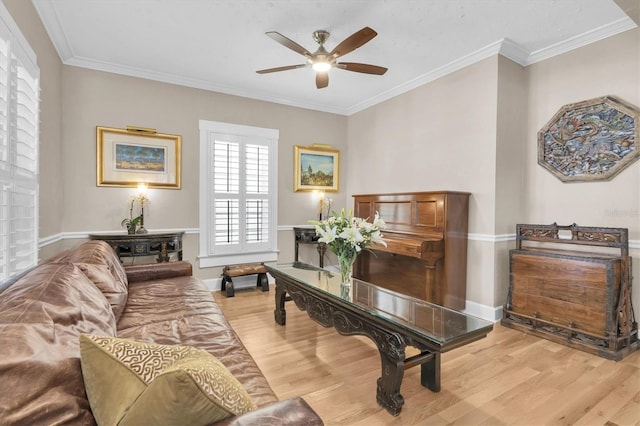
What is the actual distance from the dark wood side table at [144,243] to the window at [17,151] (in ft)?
3.66

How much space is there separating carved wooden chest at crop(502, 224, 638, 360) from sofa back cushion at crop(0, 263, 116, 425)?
11.7ft

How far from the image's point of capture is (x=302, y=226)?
529 centimetres

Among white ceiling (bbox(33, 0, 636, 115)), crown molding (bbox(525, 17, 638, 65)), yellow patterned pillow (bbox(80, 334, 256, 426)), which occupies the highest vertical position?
white ceiling (bbox(33, 0, 636, 115))

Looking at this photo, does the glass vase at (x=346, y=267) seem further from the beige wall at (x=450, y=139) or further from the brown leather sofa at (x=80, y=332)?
the beige wall at (x=450, y=139)

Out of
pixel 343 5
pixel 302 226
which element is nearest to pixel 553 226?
pixel 343 5

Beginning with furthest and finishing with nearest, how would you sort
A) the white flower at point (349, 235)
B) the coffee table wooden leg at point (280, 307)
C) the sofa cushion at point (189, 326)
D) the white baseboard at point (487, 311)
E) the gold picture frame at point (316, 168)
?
the gold picture frame at point (316, 168)
the white baseboard at point (487, 311)
the coffee table wooden leg at point (280, 307)
the white flower at point (349, 235)
the sofa cushion at point (189, 326)

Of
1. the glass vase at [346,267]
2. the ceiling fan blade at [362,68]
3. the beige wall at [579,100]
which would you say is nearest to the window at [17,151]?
the glass vase at [346,267]

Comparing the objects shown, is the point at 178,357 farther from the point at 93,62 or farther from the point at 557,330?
the point at 93,62

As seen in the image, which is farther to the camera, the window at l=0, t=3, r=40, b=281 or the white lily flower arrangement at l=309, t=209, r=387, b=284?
the white lily flower arrangement at l=309, t=209, r=387, b=284

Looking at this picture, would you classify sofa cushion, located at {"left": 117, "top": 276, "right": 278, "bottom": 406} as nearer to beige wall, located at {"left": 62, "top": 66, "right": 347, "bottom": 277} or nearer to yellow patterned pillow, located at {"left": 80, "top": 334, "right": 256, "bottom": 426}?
yellow patterned pillow, located at {"left": 80, "top": 334, "right": 256, "bottom": 426}

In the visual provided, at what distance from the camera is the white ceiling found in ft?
9.04

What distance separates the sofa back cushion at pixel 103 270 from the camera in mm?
1967

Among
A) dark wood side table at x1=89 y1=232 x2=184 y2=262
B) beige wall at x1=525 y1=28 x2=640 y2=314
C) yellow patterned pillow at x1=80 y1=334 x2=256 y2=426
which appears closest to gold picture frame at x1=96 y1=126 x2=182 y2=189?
dark wood side table at x1=89 y1=232 x2=184 y2=262

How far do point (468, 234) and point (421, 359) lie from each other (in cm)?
203
